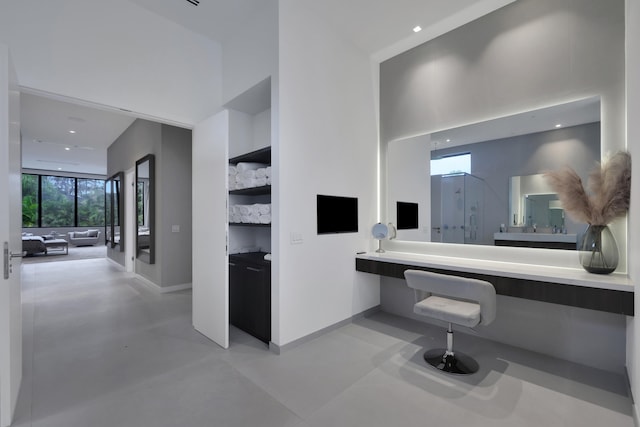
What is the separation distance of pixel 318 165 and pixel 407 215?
1.42m

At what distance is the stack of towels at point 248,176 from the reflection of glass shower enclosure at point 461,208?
2.10m

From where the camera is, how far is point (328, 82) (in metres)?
3.22

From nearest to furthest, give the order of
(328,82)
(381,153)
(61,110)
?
1. (328,82)
2. (381,153)
3. (61,110)

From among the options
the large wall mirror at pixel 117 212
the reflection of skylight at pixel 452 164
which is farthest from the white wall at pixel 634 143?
the large wall mirror at pixel 117 212

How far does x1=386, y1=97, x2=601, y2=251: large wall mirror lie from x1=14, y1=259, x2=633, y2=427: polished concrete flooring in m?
1.21

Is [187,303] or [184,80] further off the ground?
[184,80]

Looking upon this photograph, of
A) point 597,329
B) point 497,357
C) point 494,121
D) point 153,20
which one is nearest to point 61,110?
point 153,20

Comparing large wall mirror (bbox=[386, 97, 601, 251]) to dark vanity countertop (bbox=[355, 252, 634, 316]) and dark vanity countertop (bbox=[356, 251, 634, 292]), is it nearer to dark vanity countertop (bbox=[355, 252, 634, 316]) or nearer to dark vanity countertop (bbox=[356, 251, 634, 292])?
dark vanity countertop (bbox=[356, 251, 634, 292])

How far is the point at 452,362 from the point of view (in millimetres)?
2451

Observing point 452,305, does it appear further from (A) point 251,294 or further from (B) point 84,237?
(B) point 84,237

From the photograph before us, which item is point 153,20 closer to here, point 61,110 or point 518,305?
point 61,110

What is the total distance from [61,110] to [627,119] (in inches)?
297

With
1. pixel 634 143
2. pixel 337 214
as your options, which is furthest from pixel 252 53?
pixel 634 143

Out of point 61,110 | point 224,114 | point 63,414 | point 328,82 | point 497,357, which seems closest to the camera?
point 63,414
